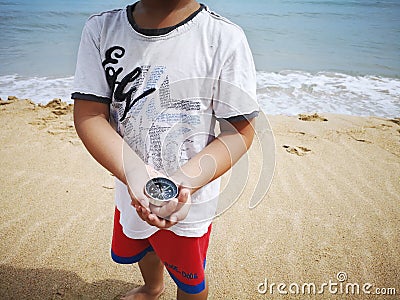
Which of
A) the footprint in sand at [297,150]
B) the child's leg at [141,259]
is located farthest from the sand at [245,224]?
the child's leg at [141,259]

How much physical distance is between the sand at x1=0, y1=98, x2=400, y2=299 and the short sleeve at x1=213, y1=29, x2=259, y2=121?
1303 millimetres

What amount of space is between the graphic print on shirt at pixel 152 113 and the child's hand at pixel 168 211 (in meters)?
0.23

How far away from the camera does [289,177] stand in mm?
3209

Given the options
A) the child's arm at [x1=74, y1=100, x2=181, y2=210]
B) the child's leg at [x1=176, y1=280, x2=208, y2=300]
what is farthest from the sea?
the child's arm at [x1=74, y1=100, x2=181, y2=210]

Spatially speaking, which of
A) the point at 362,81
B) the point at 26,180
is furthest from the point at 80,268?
the point at 362,81

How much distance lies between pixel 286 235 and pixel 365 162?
4.63 feet

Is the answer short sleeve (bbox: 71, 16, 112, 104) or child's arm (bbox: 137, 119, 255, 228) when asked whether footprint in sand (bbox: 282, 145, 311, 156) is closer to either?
child's arm (bbox: 137, 119, 255, 228)

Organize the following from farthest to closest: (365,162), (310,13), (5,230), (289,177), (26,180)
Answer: (310,13) → (365,162) → (289,177) → (26,180) → (5,230)

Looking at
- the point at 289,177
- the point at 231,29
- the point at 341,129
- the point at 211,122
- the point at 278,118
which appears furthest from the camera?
the point at 278,118

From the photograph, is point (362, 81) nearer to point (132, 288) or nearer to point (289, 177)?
point (289, 177)

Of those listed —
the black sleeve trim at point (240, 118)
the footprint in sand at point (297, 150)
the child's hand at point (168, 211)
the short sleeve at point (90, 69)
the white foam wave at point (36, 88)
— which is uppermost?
the short sleeve at point (90, 69)

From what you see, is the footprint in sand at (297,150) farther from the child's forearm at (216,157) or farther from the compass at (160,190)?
the compass at (160,190)

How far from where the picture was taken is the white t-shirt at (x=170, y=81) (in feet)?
4.05

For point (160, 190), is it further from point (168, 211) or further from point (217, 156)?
point (217, 156)
